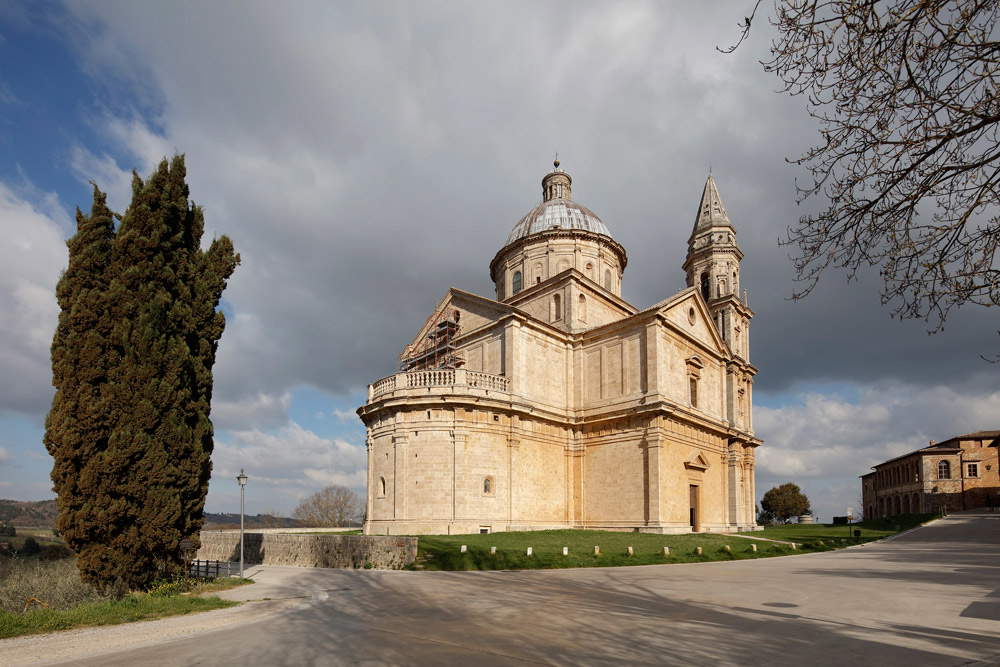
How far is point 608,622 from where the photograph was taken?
10.0 m

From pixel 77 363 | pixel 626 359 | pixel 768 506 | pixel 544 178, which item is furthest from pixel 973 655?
pixel 768 506

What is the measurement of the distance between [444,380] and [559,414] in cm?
728

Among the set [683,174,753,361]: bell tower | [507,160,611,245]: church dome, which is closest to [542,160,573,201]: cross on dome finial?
[507,160,611,245]: church dome

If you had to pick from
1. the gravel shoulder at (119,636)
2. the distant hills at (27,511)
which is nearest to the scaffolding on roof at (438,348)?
the gravel shoulder at (119,636)

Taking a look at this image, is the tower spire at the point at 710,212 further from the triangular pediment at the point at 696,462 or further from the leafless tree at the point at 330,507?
the leafless tree at the point at 330,507

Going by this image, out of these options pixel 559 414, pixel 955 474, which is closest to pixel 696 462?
pixel 559 414

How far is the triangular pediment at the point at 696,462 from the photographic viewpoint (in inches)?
1310

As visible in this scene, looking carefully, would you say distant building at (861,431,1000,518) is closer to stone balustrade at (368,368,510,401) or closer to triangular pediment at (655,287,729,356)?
triangular pediment at (655,287,729,356)

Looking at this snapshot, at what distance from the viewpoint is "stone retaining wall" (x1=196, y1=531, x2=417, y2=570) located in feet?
66.7

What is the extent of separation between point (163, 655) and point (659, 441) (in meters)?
25.1

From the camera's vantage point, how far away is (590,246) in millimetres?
40562

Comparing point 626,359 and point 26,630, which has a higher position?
point 626,359

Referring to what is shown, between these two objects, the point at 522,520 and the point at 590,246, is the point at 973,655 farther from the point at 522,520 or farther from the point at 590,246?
the point at 590,246

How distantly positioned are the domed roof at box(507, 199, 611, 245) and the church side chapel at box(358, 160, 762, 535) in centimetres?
20
